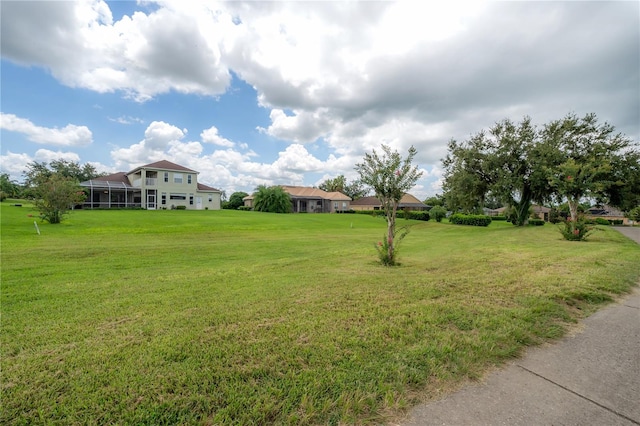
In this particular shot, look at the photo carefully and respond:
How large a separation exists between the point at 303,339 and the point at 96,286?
4309 millimetres

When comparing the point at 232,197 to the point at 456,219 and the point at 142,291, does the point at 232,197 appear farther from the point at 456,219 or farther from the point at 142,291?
the point at 142,291

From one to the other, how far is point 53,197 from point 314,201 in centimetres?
3998

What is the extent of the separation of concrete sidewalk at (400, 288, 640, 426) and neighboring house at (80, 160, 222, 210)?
38.9m

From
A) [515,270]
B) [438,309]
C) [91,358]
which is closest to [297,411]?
[91,358]

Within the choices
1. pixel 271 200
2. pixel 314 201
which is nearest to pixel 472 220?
pixel 271 200

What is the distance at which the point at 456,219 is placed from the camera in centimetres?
3162

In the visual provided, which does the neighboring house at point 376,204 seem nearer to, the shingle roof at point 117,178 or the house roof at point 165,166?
the house roof at point 165,166

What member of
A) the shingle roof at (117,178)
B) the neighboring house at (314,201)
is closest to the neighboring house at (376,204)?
the neighboring house at (314,201)

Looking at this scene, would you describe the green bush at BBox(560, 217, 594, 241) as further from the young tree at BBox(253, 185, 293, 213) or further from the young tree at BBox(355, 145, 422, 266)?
the young tree at BBox(253, 185, 293, 213)

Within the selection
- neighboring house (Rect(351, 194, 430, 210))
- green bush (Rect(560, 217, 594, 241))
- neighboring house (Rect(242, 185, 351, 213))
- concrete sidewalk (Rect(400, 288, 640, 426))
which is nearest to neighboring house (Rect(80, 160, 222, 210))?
neighboring house (Rect(242, 185, 351, 213))

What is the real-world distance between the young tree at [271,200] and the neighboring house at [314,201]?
9.56 metres

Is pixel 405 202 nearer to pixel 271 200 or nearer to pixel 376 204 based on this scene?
pixel 376 204

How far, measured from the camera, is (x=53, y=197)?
15930 mm

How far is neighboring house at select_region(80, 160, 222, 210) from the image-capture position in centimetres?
3344
